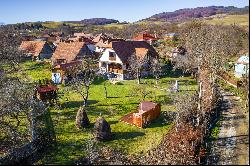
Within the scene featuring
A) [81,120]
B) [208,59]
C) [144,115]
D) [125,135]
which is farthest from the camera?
[208,59]

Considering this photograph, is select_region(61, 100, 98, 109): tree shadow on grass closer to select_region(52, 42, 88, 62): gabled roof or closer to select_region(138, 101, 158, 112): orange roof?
select_region(138, 101, 158, 112): orange roof

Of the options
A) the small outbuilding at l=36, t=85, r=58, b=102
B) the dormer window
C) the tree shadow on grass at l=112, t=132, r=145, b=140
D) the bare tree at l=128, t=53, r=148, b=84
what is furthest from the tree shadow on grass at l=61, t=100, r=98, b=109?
the dormer window

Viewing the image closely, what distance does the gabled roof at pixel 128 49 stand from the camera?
58.8m

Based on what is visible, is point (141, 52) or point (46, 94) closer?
point (46, 94)

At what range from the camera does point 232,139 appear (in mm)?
30141

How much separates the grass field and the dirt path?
5117 mm

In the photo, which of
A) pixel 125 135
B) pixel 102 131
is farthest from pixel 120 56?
pixel 102 131

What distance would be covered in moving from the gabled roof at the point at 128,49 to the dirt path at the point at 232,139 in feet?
72.4

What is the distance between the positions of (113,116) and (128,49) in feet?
82.4

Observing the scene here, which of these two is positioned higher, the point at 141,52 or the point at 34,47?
the point at 34,47

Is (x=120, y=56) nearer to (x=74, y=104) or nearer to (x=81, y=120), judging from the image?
(x=74, y=104)

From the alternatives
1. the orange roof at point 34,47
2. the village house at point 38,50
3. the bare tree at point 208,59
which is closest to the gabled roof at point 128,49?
the bare tree at point 208,59

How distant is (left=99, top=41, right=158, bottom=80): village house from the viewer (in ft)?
189

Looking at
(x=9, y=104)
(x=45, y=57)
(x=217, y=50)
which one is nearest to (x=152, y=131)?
(x=9, y=104)
